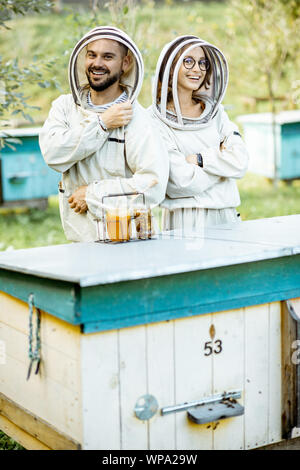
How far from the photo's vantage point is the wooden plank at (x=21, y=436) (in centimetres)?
255

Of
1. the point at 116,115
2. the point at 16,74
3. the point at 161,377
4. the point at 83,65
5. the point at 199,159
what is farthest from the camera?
the point at 16,74

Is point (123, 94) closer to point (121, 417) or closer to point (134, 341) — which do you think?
point (134, 341)

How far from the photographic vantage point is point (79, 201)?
295cm

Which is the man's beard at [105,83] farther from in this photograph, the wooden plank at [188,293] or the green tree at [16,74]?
the green tree at [16,74]

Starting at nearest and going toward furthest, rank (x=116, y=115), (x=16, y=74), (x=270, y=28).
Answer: (x=116, y=115) < (x=16, y=74) < (x=270, y=28)

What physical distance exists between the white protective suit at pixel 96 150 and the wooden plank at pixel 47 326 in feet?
1.68

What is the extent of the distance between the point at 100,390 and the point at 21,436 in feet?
2.09

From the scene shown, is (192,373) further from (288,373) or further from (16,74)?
(16,74)

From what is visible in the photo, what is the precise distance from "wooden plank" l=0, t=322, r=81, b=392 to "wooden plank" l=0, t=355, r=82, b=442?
0.06 ft

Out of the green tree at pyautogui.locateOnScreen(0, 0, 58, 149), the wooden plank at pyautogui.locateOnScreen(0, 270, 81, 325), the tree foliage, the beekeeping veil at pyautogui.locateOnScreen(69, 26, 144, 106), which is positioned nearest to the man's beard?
the beekeeping veil at pyautogui.locateOnScreen(69, 26, 144, 106)

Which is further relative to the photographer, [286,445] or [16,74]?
[16,74]

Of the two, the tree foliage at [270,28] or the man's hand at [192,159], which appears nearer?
the man's hand at [192,159]

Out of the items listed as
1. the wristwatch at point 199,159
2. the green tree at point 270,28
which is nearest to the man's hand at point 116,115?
the wristwatch at point 199,159

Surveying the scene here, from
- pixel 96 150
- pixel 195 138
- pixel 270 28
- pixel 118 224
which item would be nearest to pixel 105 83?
pixel 96 150
